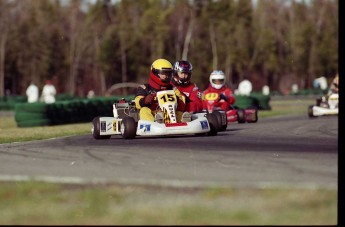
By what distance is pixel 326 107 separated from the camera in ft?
85.5

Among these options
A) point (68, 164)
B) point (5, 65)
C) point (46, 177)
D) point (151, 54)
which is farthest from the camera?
point (151, 54)

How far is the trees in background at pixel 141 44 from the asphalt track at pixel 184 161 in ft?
194

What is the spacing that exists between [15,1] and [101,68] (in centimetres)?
1290

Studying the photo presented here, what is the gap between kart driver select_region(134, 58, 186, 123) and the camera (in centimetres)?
1512

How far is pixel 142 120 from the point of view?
Result: 1464 cm

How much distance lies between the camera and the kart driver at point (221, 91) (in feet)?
70.5

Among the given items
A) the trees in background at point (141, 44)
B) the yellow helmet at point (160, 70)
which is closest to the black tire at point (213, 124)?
the yellow helmet at point (160, 70)

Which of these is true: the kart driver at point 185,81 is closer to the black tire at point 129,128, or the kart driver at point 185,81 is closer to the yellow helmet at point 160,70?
the yellow helmet at point 160,70

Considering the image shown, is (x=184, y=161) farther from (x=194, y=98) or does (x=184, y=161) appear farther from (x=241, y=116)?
(x=241, y=116)

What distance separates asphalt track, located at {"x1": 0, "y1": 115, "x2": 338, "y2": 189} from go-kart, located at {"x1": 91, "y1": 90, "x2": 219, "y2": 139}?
18cm

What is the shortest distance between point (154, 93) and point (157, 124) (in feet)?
2.85

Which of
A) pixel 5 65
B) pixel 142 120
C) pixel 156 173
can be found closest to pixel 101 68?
pixel 5 65

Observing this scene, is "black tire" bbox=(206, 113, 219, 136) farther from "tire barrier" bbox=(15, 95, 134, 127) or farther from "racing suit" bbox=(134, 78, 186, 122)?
"tire barrier" bbox=(15, 95, 134, 127)

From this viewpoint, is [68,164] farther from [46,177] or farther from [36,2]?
[36,2]
